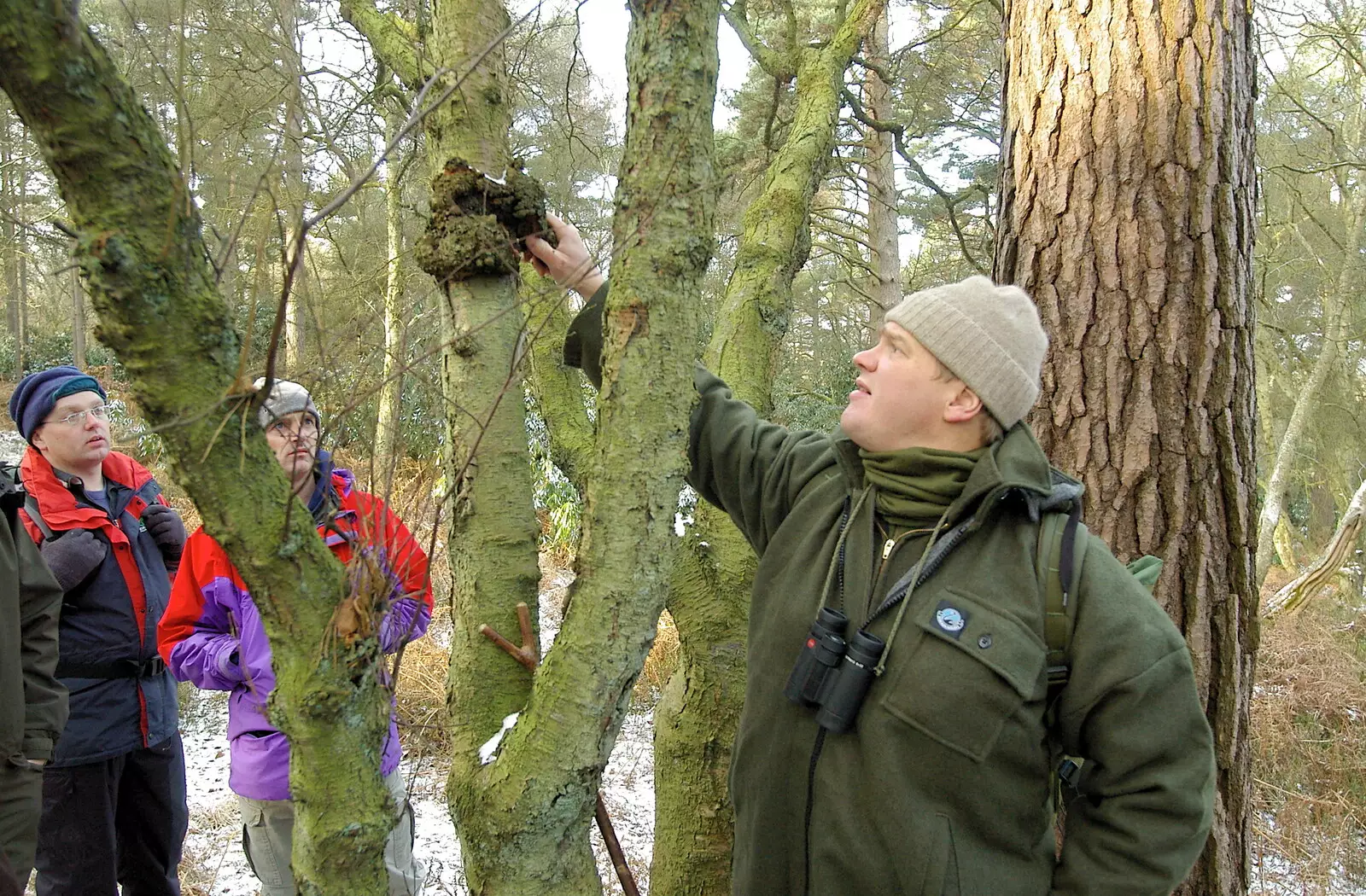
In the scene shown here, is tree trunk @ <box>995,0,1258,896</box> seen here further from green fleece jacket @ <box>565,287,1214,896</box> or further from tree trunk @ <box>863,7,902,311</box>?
→ tree trunk @ <box>863,7,902,311</box>

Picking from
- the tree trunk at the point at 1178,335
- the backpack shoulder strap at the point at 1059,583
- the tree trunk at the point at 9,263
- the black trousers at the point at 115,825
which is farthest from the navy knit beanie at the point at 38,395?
the tree trunk at the point at 9,263

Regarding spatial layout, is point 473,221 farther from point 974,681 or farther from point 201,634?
point 201,634

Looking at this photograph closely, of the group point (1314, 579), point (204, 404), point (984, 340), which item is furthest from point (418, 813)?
point (1314, 579)

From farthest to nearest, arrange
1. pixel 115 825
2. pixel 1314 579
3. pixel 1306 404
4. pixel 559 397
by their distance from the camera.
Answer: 1. pixel 1306 404
2. pixel 1314 579
3. pixel 115 825
4. pixel 559 397

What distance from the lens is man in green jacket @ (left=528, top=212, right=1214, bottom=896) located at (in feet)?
4.48

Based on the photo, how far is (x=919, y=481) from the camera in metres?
1.51

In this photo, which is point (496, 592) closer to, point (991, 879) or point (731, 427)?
point (731, 427)

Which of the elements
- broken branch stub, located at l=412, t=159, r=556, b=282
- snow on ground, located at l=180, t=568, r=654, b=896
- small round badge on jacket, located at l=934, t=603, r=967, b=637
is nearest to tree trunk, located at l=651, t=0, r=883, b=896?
snow on ground, located at l=180, t=568, r=654, b=896

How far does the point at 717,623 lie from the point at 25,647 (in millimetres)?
1995

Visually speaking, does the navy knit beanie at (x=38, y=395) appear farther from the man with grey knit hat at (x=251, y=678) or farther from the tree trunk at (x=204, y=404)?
the tree trunk at (x=204, y=404)

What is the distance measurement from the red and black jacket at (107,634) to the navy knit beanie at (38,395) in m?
0.11

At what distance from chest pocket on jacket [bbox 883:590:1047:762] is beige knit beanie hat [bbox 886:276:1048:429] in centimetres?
41

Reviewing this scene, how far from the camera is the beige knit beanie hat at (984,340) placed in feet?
4.97

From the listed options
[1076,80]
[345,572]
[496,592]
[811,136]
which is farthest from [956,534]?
[811,136]
